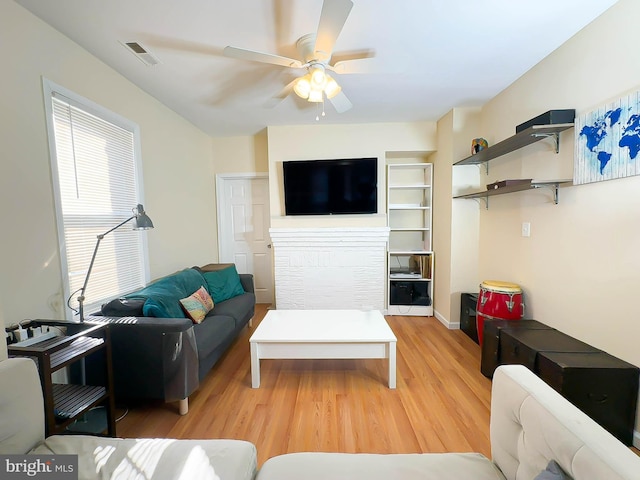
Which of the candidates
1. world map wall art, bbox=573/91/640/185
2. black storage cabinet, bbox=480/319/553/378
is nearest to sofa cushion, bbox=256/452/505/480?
black storage cabinet, bbox=480/319/553/378

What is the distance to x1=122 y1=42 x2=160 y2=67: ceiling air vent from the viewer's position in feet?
6.12

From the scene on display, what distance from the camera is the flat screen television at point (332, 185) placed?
3.41 metres

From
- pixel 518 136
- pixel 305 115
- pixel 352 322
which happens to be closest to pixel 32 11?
pixel 305 115

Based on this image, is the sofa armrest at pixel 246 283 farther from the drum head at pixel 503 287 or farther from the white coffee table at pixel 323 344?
the drum head at pixel 503 287

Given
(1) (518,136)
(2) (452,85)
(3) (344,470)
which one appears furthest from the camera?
(2) (452,85)

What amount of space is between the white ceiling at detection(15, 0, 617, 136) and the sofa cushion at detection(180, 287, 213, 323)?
197 centimetres

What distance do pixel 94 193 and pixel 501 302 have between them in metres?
3.53

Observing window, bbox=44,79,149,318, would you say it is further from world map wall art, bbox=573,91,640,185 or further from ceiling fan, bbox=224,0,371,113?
world map wall art, bbox=573,91,640,185

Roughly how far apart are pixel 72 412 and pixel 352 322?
6.14 feet

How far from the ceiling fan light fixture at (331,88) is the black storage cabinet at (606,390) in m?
2.33

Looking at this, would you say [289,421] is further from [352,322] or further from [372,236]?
[372,236]

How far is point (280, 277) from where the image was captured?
363cm

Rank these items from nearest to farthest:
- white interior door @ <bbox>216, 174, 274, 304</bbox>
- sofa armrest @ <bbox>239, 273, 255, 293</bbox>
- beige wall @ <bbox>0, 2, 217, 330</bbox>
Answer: beige wall @ <bbox>0, 2, 217, 330</bbox> → sofa armrest @ <bbox>239, 273, 255, 293</bbox> → white interior door @ <bbox>216, 174, 274, 304</bbox>

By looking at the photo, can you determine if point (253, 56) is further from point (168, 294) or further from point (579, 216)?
point (579, 216)
